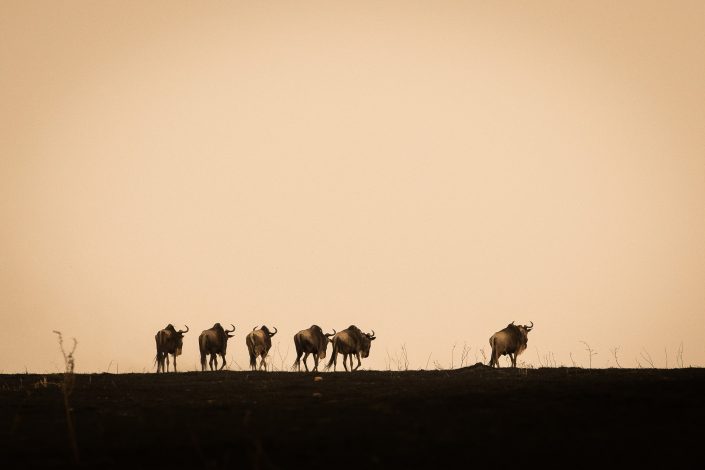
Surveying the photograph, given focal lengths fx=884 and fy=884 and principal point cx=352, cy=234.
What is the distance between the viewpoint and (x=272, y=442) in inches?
423

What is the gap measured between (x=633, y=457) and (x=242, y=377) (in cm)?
1384

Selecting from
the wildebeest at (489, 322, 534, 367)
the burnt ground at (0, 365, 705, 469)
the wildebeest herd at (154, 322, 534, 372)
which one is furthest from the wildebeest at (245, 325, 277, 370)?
the burnt ground at (0, 365, 705, 469)

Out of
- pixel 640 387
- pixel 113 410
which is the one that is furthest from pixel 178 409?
pixel 640 387

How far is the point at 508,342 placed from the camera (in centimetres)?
3294

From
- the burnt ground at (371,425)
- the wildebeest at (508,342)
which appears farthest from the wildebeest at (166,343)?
the burnt ground at (371,425)

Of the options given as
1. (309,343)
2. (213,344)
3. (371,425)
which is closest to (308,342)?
(309,343)

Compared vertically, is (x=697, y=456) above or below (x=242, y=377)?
below

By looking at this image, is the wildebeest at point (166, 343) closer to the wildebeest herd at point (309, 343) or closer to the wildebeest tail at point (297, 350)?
the wildebeest herd at point (309, 343)

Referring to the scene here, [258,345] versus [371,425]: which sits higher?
[258,345]

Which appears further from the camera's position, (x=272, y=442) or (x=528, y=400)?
(x=528, y=400)

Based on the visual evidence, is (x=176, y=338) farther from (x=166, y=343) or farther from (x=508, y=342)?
(x=508, y=342)

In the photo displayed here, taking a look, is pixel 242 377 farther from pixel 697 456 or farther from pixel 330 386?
pixel 697 456

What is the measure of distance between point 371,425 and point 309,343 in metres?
18.9

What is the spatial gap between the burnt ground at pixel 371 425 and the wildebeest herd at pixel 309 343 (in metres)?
12.8
